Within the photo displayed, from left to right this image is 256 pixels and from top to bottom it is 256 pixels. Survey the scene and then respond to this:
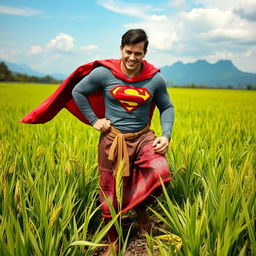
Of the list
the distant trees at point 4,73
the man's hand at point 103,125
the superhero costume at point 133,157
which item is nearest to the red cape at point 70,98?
the superhero costume at point 133,157

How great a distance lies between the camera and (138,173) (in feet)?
5.90

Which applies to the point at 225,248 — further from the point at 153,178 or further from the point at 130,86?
the point at 130,86

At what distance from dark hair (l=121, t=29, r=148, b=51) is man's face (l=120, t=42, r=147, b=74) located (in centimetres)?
2

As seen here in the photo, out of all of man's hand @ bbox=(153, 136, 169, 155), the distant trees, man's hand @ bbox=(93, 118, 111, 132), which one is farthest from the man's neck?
the distant trees

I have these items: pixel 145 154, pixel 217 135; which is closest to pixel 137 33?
pixel 145 154

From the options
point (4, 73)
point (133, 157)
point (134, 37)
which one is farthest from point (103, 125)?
point (4, 73)

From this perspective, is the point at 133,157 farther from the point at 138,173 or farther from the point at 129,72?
the point at 129,72

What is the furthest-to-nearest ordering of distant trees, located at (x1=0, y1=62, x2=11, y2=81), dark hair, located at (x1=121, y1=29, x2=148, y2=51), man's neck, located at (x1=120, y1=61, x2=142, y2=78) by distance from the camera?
distant trees, located at (x1=0, y1=62, x2=11, y2=81)
man's neck, located at (x1=120, y1=61, x2=142, y2=78)
dark hair, located at (x1=121, y1=29, x2=148, y2=51)

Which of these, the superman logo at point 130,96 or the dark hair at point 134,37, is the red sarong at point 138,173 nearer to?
the superman logo at point 130,96

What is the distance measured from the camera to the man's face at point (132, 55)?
5.32 feet

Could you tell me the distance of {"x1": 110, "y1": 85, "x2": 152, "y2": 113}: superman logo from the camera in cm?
168

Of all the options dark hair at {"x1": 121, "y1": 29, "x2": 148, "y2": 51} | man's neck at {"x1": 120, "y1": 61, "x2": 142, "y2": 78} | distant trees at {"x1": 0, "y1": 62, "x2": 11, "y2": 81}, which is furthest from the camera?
distant trees at {"x1": 0, "y1": 62, "x2": 11, "y2": 81}

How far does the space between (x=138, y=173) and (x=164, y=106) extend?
18.9 inches

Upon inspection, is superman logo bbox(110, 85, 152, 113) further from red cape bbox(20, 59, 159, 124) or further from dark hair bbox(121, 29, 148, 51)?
dark hair bbox(121, 29, 148, 51)
